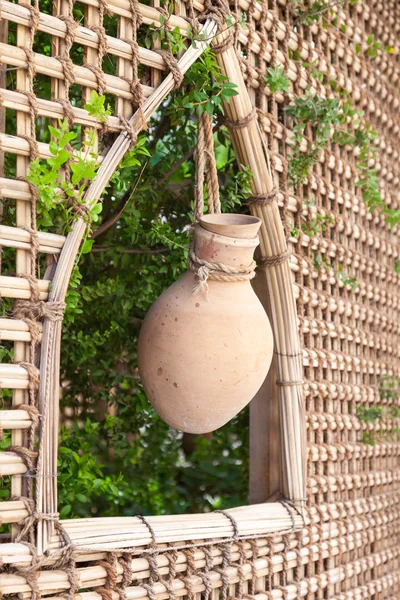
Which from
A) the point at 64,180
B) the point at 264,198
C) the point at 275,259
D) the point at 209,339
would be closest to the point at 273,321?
the point at 275,259

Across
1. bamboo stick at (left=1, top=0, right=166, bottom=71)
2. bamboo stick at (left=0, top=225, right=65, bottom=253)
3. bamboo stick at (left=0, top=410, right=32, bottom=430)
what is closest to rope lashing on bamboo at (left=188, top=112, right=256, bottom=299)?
bamboo stick at (left=1, top=0, right=166, bottom=71)

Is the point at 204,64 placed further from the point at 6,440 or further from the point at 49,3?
the point at 6,440

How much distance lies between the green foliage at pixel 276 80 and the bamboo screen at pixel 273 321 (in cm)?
3

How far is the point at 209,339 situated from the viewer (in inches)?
61.6

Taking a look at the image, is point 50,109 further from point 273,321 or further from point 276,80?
point 273,321

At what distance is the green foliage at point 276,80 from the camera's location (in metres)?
1.88

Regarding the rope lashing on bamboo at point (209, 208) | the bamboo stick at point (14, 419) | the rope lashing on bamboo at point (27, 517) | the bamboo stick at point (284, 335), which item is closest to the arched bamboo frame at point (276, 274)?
the bamboo stick at point (284, 335)

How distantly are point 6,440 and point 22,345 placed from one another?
0.17m

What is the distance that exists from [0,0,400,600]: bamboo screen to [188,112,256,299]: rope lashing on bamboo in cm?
12

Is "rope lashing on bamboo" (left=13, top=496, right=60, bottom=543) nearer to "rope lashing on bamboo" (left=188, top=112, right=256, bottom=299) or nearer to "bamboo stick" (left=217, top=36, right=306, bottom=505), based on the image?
"rope lashing on bamboo" (left=188, top=112, right=256, bottom=299)

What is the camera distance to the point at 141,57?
1.46 meters

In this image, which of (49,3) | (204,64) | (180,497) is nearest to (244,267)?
(204,64)

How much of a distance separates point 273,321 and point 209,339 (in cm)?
42

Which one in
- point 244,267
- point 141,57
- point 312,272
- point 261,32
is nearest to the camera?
point 141,57
